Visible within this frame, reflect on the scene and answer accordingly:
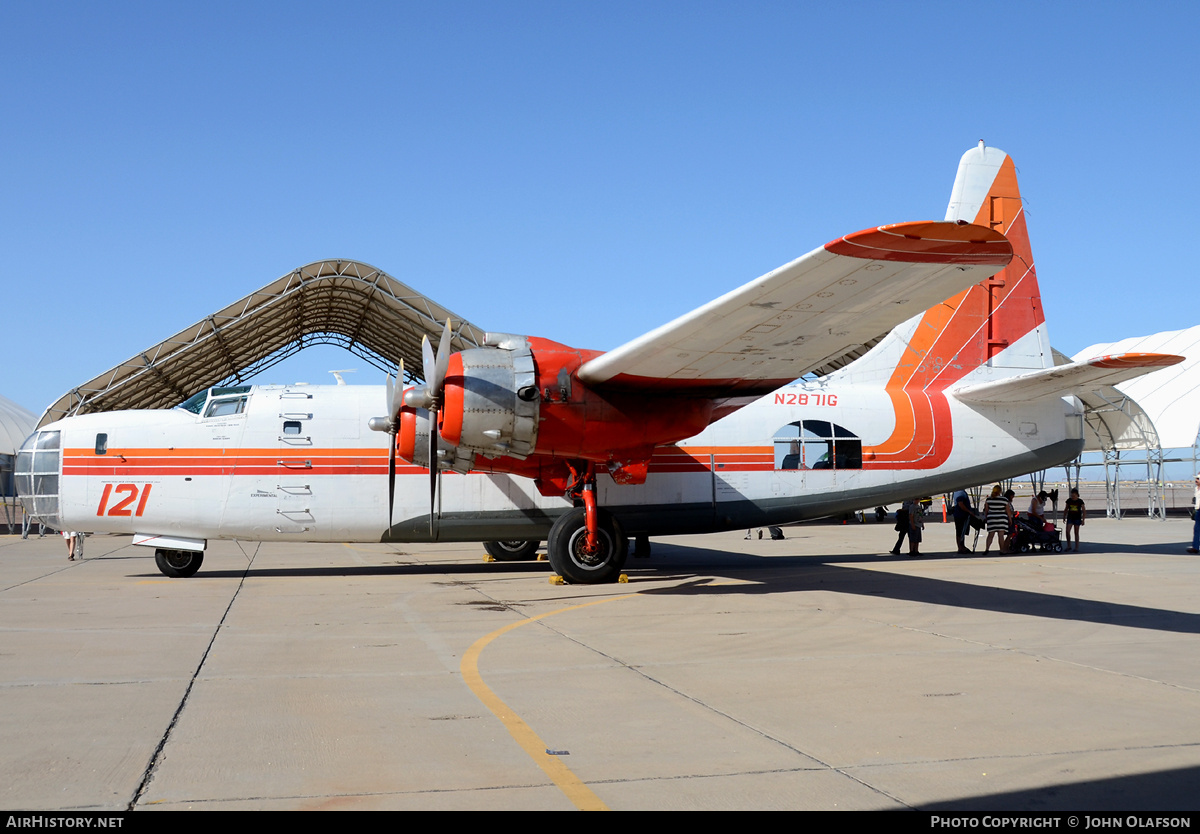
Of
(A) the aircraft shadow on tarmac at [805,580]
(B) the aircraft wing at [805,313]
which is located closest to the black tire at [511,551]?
(A) the aircraft shadow on tarmac at [805,580]

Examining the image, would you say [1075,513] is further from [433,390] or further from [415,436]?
[433,390]

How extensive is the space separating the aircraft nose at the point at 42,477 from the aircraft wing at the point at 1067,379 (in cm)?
1633

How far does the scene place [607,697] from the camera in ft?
22.4

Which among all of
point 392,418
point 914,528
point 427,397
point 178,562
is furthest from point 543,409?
point 914,528

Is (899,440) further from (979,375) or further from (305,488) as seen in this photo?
(305,488)

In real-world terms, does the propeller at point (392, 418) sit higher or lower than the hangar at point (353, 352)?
lower

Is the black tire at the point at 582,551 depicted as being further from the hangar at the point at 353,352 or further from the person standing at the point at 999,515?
the hangar at the point at 353,352

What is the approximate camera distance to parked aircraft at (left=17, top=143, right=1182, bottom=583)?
39.1 feet

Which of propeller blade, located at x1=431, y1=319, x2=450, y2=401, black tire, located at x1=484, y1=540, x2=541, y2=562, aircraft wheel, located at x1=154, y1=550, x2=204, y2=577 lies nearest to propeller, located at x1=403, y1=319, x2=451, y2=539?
propeller blade, located at x1=431, y1=319, x2=450, y2=401

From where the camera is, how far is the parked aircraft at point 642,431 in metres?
11.9

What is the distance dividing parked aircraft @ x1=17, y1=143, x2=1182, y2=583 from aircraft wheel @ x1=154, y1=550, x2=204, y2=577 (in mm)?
39

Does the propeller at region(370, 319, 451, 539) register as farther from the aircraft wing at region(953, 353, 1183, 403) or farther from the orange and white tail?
the orange and white tail

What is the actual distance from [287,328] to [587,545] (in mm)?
31041

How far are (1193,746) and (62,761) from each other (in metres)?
6.46
